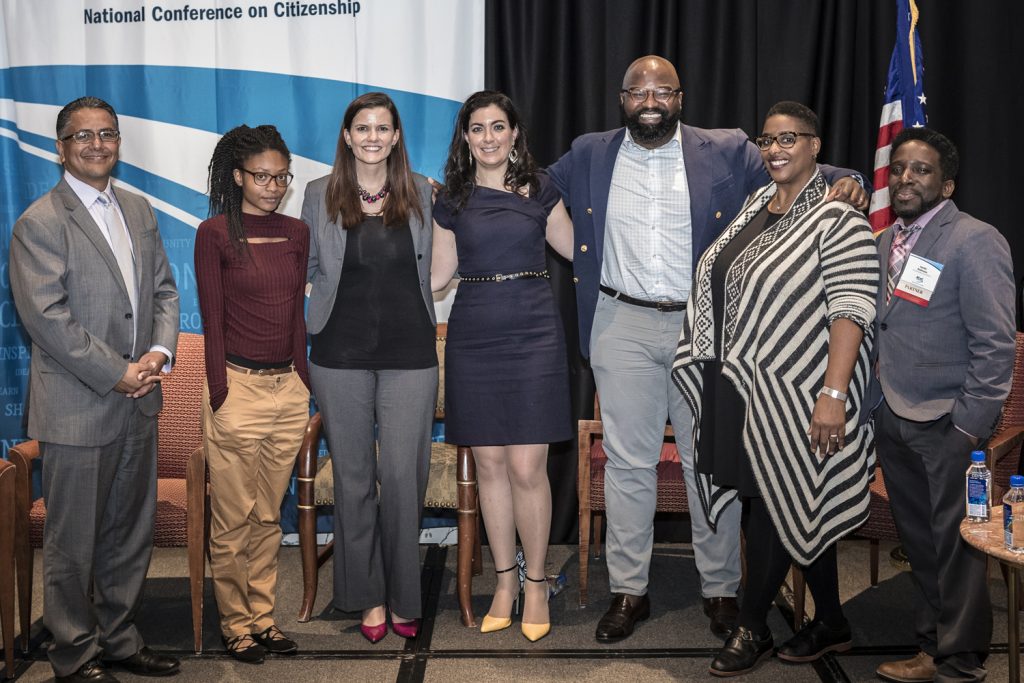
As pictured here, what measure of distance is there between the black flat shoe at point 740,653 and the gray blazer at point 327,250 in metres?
1.57

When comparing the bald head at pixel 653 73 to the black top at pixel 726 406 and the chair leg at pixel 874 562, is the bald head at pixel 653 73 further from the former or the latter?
the chair leg at pixel 874 562

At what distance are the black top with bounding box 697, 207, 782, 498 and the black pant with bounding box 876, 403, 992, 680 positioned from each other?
480 millimetres

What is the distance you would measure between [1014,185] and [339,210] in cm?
336

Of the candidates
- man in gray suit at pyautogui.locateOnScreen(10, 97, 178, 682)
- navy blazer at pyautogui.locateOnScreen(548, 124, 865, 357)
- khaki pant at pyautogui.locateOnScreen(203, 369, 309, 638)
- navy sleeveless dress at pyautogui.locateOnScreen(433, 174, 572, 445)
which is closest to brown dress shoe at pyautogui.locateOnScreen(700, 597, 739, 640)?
navy sleeveless dress at pyautogui.locateOnScreen(433, 174, 572, 445)

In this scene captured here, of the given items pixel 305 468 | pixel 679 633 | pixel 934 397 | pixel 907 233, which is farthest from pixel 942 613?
pixel 305 468

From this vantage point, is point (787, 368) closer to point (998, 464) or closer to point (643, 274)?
point (643, 274)

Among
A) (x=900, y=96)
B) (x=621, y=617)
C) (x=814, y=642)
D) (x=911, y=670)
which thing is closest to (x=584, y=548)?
(x=621, y=617)

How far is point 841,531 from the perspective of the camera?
325 centimetres

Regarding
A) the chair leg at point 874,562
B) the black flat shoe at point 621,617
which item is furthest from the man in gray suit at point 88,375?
the chair leg at point 874,562

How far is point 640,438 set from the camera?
373 cm

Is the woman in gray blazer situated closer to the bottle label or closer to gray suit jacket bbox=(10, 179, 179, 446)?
gray suit jacket bbox=(10, 179, 179, 446)

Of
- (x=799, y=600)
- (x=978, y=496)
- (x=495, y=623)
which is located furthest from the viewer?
(x=495, y=623)

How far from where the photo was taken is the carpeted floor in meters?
3.47

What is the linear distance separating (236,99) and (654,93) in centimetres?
243
